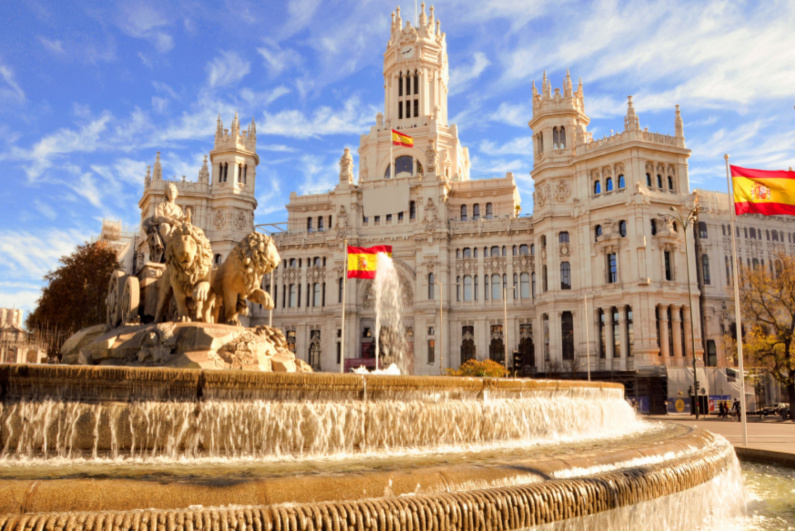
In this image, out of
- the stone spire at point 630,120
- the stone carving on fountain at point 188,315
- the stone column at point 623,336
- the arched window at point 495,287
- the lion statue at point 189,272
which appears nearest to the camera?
the stone carving on fountain at point 188,315

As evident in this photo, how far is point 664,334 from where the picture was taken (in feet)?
176

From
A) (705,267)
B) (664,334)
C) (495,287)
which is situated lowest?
(664,334)

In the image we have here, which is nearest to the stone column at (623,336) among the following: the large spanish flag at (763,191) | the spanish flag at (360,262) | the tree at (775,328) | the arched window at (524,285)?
the arched window at (524,285)

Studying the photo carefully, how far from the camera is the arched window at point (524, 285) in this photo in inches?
2556

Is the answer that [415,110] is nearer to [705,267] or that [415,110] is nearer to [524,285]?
[524,285]

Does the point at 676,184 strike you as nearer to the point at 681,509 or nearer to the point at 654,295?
the point at 654,295

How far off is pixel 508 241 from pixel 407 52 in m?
33.2

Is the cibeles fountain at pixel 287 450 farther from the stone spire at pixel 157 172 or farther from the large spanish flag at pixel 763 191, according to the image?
the stone spire at pixel 157 172

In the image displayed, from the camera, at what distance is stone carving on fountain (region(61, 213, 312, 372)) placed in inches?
468

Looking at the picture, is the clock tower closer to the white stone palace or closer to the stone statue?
the white stone palace

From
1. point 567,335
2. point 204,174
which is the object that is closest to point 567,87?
point 567,335

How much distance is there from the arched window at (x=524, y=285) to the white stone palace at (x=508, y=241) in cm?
21

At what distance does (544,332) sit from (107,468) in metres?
56.3

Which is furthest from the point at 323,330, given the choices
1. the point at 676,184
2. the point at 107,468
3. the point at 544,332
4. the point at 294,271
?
the point at 107,468
